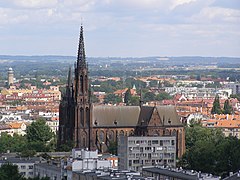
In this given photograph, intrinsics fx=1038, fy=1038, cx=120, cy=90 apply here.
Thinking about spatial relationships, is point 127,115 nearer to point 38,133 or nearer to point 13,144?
point 38,133

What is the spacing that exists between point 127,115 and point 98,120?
3.34m

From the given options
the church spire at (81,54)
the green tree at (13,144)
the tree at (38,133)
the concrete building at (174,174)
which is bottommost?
the green tree at (13,144)

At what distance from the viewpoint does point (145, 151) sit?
300 feet

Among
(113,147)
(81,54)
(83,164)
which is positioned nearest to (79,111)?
(113,147)

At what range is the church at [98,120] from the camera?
102 m

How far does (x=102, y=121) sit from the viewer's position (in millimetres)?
104250

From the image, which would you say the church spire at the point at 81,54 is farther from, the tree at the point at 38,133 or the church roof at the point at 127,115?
the tree at the point at 38,133

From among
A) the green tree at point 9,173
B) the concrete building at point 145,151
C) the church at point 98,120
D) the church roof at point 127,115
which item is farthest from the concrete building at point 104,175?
the church roof at point 127,115

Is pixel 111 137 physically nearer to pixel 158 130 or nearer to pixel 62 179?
pixel 158 130

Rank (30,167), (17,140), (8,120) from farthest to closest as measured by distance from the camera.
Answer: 1. (8,120)
2. (17,140)
3. (30,167)

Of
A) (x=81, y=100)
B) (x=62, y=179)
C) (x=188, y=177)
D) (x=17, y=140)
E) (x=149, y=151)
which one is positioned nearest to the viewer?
(x=188, y=177)

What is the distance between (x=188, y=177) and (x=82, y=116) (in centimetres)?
3488

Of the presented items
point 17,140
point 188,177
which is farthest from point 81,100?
point 188,177

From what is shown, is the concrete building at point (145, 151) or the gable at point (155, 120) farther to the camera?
the gable at point (155, 120)
